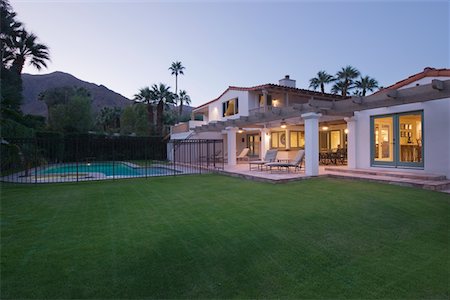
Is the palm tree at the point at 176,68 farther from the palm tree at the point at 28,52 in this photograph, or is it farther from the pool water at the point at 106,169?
the pool water at the point at 106,169

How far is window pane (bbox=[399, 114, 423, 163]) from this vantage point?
33.7 ft

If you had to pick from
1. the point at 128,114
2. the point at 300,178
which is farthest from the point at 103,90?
the point at 300,178

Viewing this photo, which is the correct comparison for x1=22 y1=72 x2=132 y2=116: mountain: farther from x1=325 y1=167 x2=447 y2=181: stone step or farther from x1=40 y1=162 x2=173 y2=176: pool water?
x1=325 y1=167 x2=447 y2=181: stone step

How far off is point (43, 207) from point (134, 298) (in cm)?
546

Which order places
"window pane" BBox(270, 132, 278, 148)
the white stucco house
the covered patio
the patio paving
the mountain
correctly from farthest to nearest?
1. the mountain
2. "window pane" BBox(270, 132, 278, 148)
3. the white stucco house
4. the covered patio
5. the patio paving

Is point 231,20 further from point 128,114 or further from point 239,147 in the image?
point 128,114

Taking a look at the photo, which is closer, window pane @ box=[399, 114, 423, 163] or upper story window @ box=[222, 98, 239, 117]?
window pane @ box=[399, 114, 423, 163]

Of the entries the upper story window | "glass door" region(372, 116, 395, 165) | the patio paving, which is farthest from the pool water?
"glass door" region(372, 116, 395, 165)

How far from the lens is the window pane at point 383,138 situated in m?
11.1

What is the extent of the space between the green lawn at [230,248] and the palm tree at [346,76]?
A: 2672cm

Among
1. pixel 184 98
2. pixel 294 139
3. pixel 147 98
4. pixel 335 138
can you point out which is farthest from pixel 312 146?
pixel 184 98

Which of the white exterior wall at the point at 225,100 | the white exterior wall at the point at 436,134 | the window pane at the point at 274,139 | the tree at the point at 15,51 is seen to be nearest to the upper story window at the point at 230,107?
the white exterior wall at the point at 225,100

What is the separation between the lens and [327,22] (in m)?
14.8

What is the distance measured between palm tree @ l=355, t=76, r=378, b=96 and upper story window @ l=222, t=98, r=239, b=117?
1775 cm
